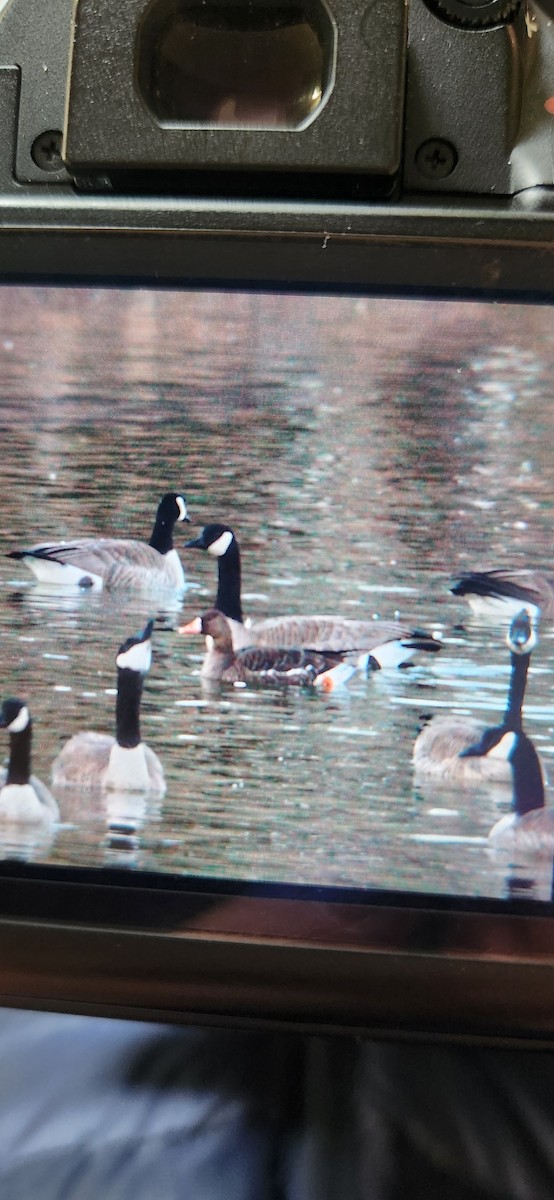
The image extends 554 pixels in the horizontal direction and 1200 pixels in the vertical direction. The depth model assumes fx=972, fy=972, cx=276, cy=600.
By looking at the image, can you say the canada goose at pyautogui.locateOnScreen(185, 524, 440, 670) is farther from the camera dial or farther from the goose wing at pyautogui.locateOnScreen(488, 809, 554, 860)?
the camera dial

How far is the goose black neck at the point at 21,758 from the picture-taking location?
41cm

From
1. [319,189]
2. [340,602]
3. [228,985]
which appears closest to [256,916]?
[228,985]

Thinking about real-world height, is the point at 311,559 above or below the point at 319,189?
below

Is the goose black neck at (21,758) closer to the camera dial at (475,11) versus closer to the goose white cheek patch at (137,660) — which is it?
the goose white cheek patch at (137,660)

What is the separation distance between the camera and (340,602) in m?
0.40

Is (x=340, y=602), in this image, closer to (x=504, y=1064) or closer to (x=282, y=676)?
(x=282, y=676)

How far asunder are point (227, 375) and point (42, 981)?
27 cm

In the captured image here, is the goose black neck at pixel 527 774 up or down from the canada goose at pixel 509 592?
down

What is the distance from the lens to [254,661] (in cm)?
40

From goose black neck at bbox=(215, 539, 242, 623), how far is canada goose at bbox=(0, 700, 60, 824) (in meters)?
0.10

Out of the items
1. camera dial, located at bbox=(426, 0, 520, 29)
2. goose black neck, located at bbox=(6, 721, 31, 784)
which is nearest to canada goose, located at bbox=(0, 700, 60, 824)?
goose black neck, located at bbox=(6, 721, 31, 784)

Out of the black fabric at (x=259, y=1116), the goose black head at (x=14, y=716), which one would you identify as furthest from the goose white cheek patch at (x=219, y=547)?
the black fabric at (x=259, y=1116)

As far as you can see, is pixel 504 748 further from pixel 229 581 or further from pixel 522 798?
pixel 229 581

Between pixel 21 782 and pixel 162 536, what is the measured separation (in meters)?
0.12
